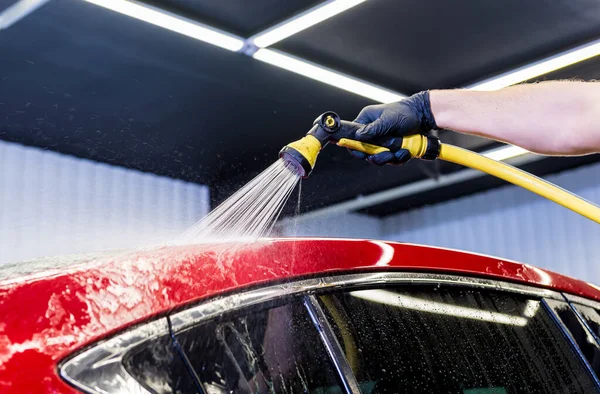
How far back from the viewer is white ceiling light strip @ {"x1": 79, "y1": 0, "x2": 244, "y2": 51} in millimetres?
5602

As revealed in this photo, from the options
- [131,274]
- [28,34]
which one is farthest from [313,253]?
[28,34]

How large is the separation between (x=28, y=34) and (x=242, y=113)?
106 inches

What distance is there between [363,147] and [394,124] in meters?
0.11

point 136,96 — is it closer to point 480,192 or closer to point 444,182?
point 444,182

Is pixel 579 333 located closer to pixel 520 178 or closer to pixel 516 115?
pixel 520 178

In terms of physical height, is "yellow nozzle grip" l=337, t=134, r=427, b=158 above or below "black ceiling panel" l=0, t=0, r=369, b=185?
below

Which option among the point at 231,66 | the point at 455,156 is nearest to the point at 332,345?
the point at 455,156

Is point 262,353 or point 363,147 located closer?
point 262,353

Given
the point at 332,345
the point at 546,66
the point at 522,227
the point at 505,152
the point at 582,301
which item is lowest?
the point at 332,345

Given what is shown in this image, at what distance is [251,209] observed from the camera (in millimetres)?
2127

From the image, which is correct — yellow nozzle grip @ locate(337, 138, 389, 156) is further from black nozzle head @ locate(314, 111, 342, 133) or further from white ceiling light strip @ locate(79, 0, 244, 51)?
white ceiling light strip @ locate(79, 0, 244, 51)

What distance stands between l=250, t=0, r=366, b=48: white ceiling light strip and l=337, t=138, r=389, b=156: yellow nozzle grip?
12.3 ft

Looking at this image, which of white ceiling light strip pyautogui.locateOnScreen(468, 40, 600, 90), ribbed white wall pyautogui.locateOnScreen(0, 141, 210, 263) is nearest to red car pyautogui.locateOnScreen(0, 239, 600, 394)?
white ceiling light strip pyautogui.locateOnScreen(468, 40, 600, 90)

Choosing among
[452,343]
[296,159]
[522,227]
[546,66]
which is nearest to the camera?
[452,343]
